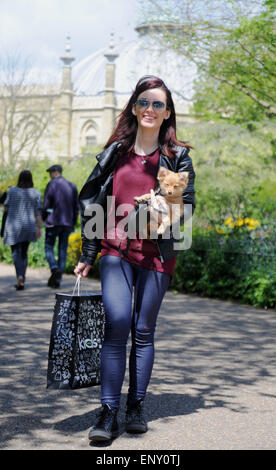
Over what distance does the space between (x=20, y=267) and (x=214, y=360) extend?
520 centimetres

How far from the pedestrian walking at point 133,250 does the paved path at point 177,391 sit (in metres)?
0.28

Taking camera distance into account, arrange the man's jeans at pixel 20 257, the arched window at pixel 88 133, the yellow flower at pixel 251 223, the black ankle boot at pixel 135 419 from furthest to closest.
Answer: the arched window at pixel 88 133 < the yellow flower at pixel 251 223 < the man's jeans at pixel 20 257 < the black ankle boot at pixel 135 419

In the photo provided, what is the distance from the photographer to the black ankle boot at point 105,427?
3826 millimetres

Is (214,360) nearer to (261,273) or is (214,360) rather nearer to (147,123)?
(147,123)

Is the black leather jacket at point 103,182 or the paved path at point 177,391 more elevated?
the black leather jacket at point 103,182

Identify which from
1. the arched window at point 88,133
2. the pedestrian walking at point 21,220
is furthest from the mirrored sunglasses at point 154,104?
the arched window at point 88,133

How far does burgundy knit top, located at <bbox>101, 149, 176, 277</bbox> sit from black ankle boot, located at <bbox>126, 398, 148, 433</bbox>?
75 cm

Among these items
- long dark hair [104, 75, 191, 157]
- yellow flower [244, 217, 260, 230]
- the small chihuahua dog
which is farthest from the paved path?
yellow flower [244, 217, 260, 230]

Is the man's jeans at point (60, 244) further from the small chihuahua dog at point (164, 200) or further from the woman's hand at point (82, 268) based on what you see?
the small chihuahua dog at point (164, 200)

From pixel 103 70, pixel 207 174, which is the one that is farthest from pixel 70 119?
pixel 207 174

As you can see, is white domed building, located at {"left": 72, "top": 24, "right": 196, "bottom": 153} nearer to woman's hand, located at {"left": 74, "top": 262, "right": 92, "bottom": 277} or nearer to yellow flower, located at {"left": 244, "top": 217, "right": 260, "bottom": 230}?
yellow flower, located at {"left": 244, "top": 217, "right": 260, "bottom": 230}

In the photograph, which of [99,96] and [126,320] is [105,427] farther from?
[99,96]
